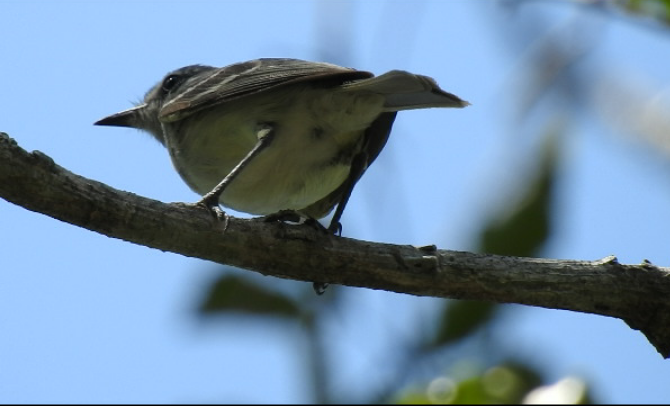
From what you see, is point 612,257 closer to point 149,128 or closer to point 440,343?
point 440,343

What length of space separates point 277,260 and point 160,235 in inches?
22.1

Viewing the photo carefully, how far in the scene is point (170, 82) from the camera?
21.6 ft

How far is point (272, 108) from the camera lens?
17.4 feet

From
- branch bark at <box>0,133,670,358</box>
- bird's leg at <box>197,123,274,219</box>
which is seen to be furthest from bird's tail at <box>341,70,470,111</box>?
branch bark at <box>0,133,670,358</box>

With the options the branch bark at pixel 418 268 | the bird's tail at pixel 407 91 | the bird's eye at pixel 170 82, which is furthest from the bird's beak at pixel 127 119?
the branch bark at pixel 418 268

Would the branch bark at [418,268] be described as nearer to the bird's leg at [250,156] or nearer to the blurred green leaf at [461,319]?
the blurred green leaf at [461,319]

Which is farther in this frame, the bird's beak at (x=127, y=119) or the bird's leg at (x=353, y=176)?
the bird's beak at (x=127, y=119)

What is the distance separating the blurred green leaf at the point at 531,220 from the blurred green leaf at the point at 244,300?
0.87 metres

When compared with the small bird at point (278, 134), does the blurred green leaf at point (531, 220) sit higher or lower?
higher

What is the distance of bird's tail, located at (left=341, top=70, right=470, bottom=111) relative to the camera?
183 inches

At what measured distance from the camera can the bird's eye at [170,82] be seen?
6547mm

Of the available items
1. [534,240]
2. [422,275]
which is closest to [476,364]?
[534,240]

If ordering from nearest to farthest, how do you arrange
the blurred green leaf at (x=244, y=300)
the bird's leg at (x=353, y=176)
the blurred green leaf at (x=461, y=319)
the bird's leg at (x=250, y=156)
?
1. the blurred green leaf at (x=461, y=319)
2. the blurred green leaf at (x=244, y=300)
3. the bird's leg at (x=250, y=156)
4. the bird's leg at (x=353, y=176)

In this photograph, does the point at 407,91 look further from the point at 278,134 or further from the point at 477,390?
the point at 477,390
